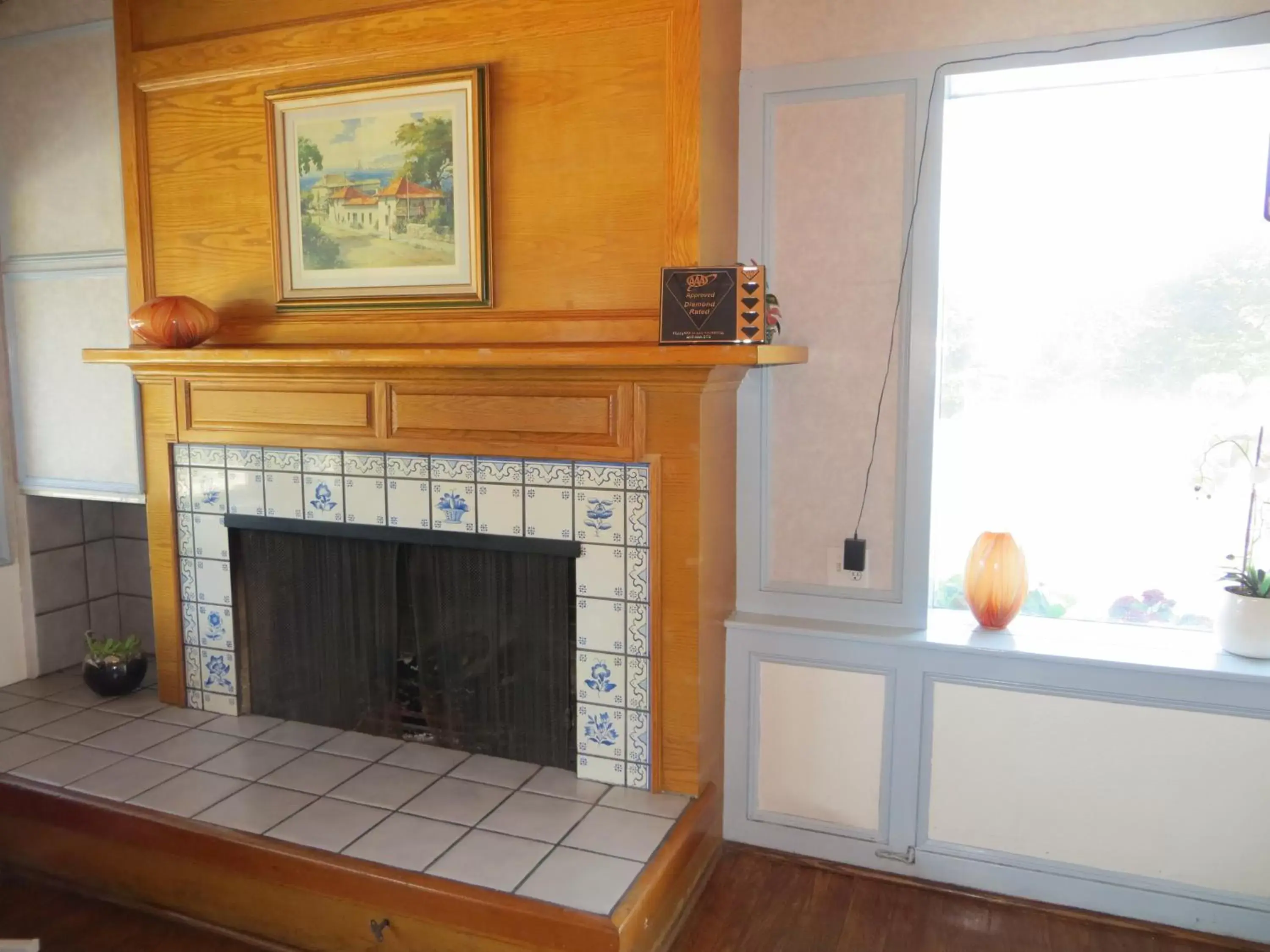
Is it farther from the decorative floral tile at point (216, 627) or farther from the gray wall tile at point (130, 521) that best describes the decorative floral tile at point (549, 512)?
the gray wall tile at point (130, 521)

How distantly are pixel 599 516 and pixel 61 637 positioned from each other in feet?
7.04

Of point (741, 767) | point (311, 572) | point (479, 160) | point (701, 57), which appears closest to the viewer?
point (701, 57)

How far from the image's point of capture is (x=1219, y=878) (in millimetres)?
2209

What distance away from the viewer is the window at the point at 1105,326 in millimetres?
2307

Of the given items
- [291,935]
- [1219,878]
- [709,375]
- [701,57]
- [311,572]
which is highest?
[701,57]

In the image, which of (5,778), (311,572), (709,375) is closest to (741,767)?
(709,375)

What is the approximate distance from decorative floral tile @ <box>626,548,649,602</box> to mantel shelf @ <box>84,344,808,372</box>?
49 cm

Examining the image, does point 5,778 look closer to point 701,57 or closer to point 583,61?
point 583,61

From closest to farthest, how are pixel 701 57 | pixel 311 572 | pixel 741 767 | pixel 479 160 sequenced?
pixel 701 57 < pixel 479 160 < pixel 741 767 < pixel 311 572

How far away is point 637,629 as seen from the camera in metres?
2.43

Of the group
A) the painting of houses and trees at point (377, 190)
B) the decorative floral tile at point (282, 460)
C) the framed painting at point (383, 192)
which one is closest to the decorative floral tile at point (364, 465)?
the decorative floral tile at point (282, 460)

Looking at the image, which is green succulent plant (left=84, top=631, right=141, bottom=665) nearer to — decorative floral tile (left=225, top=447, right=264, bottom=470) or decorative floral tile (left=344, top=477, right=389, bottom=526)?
decorative floral tile (left=225, top=447, right=264, bottom=470)

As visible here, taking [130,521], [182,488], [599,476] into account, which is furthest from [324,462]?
[130,521]

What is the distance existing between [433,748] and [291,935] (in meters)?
0.61
